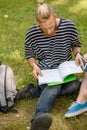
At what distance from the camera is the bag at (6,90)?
3248mm

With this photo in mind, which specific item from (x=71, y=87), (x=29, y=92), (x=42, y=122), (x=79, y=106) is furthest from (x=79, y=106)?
(x=29, y=92)

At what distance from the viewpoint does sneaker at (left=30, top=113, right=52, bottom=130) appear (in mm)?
2818

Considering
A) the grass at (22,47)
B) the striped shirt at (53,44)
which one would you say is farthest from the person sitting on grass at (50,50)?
the grass at (22,47)

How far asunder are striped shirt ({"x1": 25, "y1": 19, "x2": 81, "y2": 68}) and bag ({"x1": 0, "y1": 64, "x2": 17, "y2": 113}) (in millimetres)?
266

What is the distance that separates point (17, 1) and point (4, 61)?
2054mm

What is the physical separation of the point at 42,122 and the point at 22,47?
6.02 ft

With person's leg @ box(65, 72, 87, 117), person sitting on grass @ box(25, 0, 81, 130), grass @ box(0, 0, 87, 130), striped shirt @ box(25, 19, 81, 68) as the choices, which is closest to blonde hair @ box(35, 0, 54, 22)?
person sitting on grass @ box(25, 0, 81, 130)

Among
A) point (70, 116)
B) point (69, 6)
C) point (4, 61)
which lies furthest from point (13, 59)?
point (69, 6)

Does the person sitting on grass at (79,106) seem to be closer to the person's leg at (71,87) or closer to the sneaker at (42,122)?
the person's leg at (71,87)

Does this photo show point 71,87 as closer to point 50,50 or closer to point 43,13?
point 50,50

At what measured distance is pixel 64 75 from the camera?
311 centimetres

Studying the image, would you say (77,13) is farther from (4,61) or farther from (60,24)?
(60,24)

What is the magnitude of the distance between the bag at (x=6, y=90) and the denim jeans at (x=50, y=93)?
264 millimetres

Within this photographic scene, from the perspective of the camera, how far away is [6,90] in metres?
3.27
